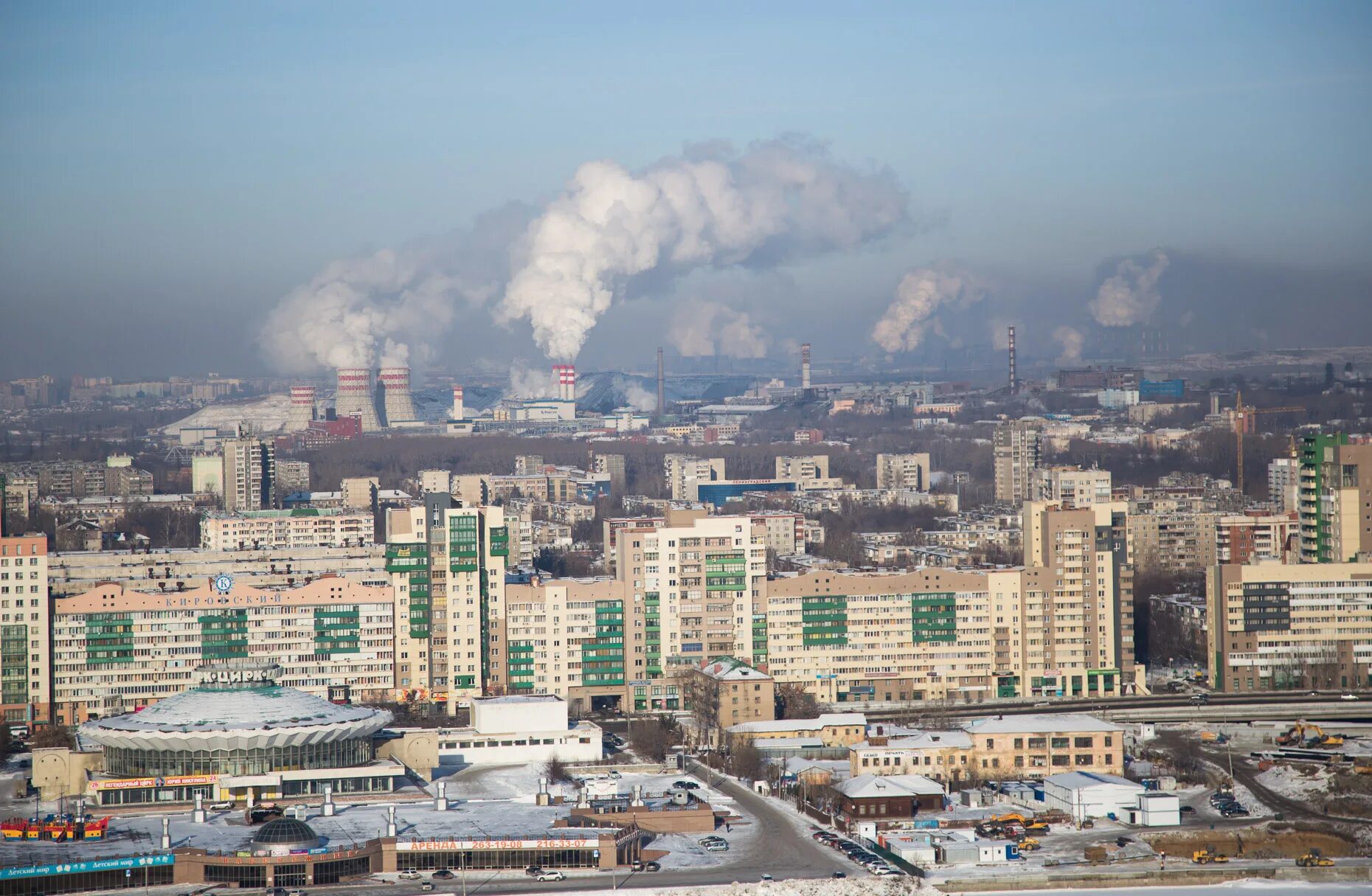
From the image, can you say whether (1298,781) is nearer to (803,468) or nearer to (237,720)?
(237,720)

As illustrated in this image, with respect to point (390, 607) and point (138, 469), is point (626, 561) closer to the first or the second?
point (390, 607)

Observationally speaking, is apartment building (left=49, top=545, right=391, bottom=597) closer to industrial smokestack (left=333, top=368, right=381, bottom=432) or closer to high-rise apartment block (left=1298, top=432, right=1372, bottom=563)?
high-rise apartment block (left=1298, top=432, right=1372, bottom=563)

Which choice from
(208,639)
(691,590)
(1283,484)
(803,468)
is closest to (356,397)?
(803,468)

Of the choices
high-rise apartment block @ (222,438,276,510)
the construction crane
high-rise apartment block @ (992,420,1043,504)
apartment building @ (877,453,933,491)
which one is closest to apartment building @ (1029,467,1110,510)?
high-rise apartment block @ (992,420,1043,504)

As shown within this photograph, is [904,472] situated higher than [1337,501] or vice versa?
[904,472]

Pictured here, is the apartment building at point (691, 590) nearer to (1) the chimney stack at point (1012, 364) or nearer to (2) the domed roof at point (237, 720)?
(2) the domed roof at point (237, 720)
